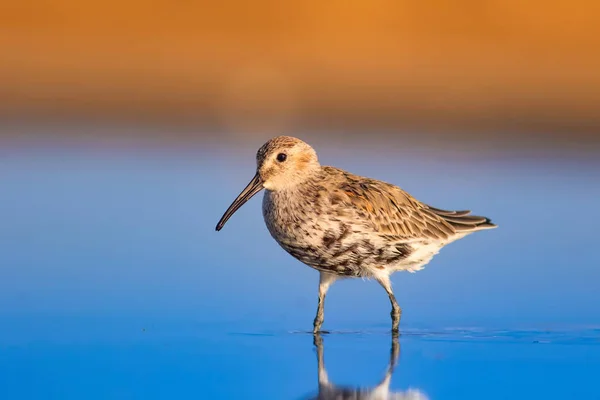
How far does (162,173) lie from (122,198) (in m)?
1.78

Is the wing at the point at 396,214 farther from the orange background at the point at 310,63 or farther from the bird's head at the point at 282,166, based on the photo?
the orange background at the point at 310,63

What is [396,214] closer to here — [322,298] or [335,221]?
[335,221]

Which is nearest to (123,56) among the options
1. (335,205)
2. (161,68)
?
(161,68)

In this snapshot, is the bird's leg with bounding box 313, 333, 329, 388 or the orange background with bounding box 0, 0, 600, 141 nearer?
the bird's leg with bounding box 313, 333, 329, 388

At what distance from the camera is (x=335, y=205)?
9094 mm

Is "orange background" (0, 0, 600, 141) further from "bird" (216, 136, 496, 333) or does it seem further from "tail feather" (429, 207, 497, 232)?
"bird" (216, 136, 496, 333)

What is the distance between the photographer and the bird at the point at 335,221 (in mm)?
8938

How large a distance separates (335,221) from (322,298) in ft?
2.08

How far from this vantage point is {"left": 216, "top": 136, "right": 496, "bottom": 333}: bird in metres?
8.94

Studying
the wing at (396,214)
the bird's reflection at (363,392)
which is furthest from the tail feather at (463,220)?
the bird's reflection at (363,392)

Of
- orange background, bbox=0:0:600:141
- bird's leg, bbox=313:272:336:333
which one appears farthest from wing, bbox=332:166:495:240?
orange background, bbox=0:0:600:141

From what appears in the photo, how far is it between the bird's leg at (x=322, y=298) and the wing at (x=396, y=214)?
21.4 inches

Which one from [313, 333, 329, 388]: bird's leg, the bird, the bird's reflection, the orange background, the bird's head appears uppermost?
Result: the orange background

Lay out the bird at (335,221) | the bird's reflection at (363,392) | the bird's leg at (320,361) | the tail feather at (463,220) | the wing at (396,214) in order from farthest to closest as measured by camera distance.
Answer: the tail feather at (463,220), the wing at (396,214), the bird at (335,221), the bird's leg at (320,361), the bird's reflection at (363,392)
